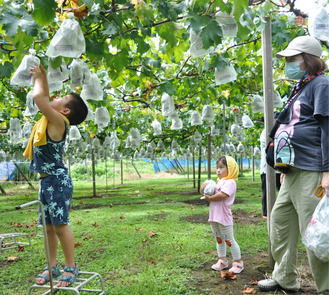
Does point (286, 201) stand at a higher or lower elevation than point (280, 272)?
higher

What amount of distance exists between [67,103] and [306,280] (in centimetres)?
274

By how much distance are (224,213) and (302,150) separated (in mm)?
1279

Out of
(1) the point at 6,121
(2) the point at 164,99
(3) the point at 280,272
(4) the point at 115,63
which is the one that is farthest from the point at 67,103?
(1) the point at 6,121

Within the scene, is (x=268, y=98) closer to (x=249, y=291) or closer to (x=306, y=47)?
(x=306, y=47)

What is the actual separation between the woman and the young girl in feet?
2.32

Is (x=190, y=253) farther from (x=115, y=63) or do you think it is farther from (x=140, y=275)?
(x=115, y=63)

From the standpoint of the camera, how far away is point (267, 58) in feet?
10.7

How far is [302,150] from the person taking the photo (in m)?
2.33

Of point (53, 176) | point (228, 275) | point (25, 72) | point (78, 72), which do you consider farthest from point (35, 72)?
point (228, 275)

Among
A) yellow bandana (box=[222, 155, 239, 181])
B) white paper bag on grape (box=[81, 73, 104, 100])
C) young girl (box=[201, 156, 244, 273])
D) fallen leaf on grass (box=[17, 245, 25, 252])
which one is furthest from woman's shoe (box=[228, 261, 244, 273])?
fallen leaf on grass (box=[17, 245, 25, 252])

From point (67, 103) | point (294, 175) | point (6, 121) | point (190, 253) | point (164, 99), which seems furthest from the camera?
point (6, 121)

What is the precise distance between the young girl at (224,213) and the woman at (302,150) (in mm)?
707

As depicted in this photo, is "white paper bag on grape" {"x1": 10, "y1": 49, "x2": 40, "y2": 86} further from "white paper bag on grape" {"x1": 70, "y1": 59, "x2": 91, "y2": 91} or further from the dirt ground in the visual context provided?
the dirt ground

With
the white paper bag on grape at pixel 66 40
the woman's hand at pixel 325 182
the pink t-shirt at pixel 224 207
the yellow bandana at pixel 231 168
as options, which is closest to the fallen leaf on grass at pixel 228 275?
the pink t-shirt at pixel 224 207
